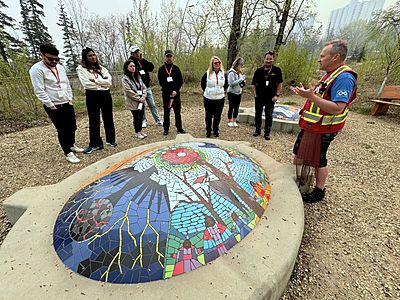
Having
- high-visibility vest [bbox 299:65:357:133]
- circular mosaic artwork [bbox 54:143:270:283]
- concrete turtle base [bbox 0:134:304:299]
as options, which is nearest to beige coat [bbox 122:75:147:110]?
circular mosaic artwork [bbox 54:143:270:283]

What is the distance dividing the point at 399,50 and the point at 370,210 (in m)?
7.80

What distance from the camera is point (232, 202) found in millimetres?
1705

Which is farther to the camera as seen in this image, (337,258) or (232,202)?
(337,258)

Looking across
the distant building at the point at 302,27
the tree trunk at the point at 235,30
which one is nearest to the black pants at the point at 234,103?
the tree trunk at the point at 235,30

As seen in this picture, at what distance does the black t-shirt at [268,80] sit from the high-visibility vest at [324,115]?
2.01 meters

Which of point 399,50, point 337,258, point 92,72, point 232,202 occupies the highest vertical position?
point 399,50

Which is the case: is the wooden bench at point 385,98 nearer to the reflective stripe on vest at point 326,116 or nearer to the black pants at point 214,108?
the black pants at point 214,108

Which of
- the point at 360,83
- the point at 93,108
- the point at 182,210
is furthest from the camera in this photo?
the point at 360,83

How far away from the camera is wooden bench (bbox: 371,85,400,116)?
6.48 meters

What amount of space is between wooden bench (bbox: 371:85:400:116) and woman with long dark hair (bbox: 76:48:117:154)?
7.64m

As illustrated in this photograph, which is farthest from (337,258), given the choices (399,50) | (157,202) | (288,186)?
(399,50)

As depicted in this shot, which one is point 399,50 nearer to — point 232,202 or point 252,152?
point 252,152

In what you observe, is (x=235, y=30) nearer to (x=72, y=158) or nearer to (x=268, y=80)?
(x=268, y=80)

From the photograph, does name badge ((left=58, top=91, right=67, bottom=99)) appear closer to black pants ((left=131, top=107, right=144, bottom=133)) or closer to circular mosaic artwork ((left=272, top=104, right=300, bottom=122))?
black pants ((left=131, top=107, right=144, bottom=133))
